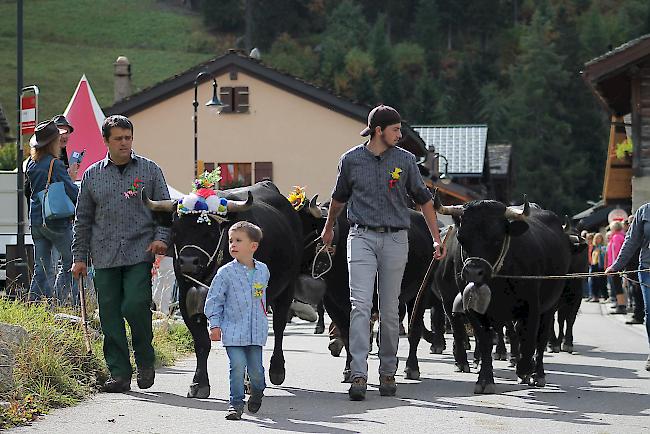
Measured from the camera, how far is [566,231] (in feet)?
47.9

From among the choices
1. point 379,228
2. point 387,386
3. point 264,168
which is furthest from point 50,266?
point 264,168

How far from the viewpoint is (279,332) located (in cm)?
1187

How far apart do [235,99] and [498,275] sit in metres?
35.7

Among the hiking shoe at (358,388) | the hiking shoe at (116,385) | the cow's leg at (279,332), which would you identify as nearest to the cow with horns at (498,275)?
the hiking shoe at (358,388)

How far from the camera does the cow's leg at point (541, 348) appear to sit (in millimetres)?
12242

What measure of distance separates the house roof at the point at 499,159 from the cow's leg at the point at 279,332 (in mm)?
59562

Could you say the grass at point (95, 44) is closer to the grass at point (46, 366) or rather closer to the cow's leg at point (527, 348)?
the grass at point (46, 366)

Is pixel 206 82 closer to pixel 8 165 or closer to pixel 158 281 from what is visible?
pixel 8 165

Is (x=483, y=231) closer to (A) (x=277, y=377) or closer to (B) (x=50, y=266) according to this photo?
(A) (x=277, y=377)

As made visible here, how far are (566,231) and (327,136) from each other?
32.8 metres

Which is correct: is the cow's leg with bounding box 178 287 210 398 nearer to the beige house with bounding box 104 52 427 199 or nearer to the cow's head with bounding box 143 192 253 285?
the cow's head with bounding box 143 192 253 285

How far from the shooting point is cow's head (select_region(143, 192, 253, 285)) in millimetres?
10477

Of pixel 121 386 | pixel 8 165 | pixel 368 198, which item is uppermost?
pixel 8 165

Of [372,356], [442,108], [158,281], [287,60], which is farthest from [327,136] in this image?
[287,60]
